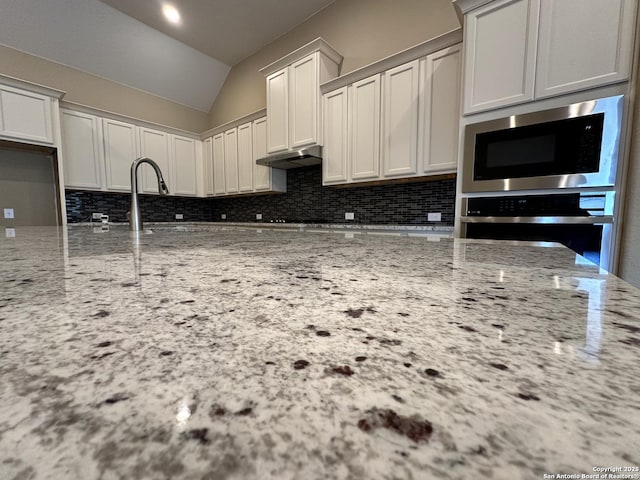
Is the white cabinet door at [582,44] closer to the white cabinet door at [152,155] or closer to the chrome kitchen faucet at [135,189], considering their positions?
the chrome kitchen faucet at [135,189]

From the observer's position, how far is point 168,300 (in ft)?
0.95

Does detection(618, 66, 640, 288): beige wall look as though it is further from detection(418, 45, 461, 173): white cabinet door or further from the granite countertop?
the granite countertop

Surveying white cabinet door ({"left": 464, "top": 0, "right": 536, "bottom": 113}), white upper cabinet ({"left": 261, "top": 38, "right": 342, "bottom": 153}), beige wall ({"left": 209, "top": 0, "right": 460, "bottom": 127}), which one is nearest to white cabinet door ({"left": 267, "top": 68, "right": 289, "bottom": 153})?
white upper cabinet ({"left": 261, "top": 38, "right": 342, "bottom": 153})

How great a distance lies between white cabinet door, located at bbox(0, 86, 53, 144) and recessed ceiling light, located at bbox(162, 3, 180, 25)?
164 cm

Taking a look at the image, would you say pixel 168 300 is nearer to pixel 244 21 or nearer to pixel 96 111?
pixel 244 21

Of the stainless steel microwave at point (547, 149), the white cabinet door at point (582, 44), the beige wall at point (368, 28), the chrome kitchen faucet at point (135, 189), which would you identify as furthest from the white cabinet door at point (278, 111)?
the white cabinet door at point (582, 44)

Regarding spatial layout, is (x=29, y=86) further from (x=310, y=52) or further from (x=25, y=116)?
(x=310, y=52)

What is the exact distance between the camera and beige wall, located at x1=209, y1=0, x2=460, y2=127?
8.12 feet

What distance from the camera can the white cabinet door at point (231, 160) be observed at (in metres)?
3.97

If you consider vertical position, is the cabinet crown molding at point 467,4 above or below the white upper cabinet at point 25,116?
above

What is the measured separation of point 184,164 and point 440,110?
3840 millimetres

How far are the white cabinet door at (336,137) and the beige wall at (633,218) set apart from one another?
1.89 metres

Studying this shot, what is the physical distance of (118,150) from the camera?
3.74 meters

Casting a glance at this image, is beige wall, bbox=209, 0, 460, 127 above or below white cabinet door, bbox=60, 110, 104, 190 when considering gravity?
above
